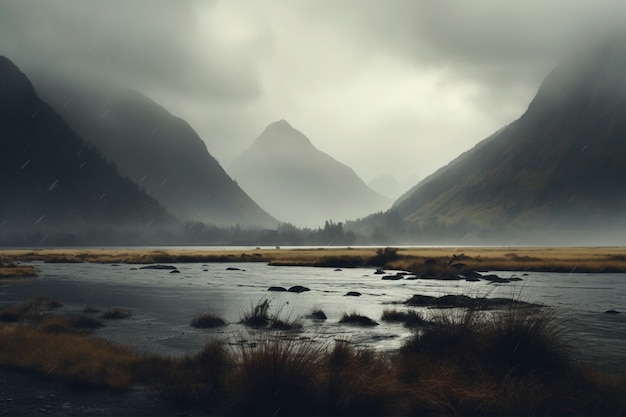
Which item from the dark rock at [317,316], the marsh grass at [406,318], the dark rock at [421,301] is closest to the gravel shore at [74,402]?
the dark rock at [317,316]

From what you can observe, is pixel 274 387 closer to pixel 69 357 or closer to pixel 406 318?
pixel 69 357

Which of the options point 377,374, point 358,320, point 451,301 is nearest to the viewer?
point 377,374

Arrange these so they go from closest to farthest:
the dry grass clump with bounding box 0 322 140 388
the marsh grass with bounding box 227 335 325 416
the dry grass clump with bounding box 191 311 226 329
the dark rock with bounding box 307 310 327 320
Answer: the marsh grass with bounding box 227 335 325 416
the dry grass clump with bounding box 0 322 140 388
the dry grass clump with bounding box 191 311 226 329
the dark rock with bounding box 307 310 327 320

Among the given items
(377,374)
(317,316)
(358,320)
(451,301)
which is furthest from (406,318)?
(377,374)

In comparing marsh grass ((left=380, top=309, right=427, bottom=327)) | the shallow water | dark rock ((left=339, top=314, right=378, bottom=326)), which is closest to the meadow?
the shallow water

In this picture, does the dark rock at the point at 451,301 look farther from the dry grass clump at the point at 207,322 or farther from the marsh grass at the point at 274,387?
the marsh grass at the point at 274,387

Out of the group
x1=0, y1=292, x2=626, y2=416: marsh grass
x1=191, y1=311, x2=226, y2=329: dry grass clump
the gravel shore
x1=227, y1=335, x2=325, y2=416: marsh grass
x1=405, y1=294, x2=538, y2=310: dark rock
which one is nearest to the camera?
x1=0, y1=292, x2=626, y2=416: marsh grass

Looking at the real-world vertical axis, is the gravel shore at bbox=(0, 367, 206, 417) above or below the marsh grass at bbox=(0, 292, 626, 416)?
below

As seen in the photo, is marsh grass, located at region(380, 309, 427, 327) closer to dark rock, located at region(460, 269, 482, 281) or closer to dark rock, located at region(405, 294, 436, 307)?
dark rock, located at region(405, 294, 436, 307)

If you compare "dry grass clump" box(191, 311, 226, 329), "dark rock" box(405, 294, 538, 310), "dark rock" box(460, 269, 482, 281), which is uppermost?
"dark rock" box(460, 269, 482, 281)

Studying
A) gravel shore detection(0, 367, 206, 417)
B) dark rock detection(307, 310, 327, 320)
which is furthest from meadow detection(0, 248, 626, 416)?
dark rock detection(307, 310, 327, 320)

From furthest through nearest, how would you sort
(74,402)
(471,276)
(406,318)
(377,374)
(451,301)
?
(471,276) < (451,301) < (406,318) < (377,374) < (74,402)

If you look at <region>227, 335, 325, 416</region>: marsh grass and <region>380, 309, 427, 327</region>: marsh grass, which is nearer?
<region>227, 335, 325, 416</region>: marsh grass

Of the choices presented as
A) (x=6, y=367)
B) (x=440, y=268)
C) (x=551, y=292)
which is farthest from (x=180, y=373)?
(x=440, y=268)
